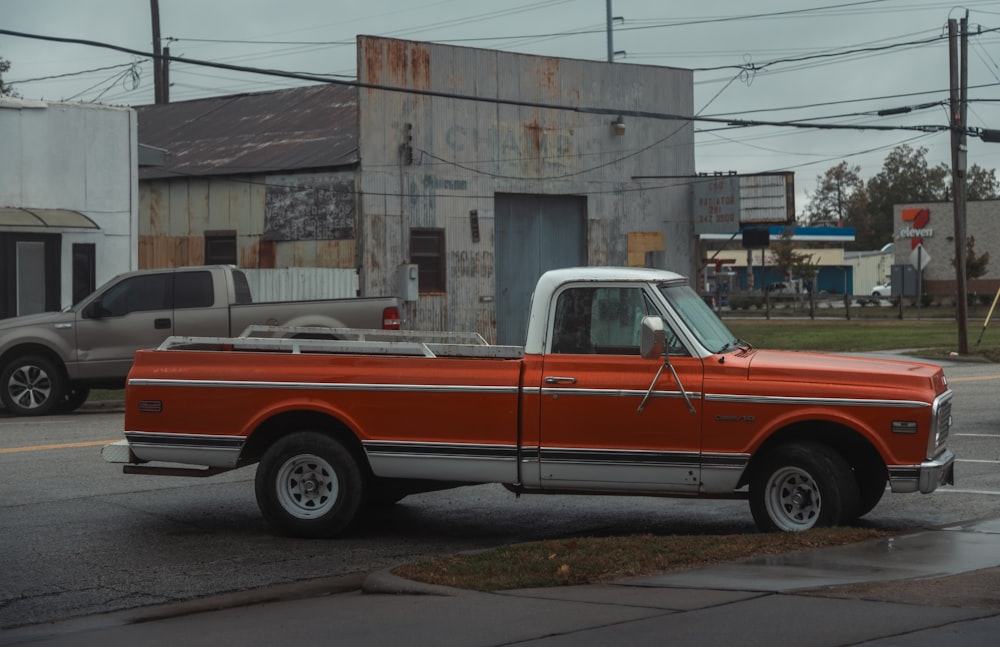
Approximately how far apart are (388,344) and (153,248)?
977 inches

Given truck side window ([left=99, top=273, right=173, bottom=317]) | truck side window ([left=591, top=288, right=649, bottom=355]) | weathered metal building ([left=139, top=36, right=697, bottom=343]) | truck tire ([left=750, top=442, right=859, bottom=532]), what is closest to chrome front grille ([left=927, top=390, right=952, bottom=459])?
truck tire ([left=750, top=442, right=859, bottom=532])

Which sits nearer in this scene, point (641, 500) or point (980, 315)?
point (641, 500)

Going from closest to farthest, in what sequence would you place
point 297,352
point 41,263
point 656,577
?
1. point 656,577
2. point 297,352
3. point 41,263

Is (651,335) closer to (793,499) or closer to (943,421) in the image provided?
(793,499)

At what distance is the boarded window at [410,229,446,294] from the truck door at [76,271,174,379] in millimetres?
11774

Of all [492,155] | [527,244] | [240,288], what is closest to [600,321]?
[240,288]

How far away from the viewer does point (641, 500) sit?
38.9 feet

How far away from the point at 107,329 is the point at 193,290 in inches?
53.3

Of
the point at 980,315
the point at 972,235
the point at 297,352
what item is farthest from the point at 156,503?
the point at 972,235

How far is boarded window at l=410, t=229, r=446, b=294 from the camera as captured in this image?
101 feet

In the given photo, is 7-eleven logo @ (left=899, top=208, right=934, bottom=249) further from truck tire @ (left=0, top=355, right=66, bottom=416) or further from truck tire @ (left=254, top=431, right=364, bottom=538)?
truck tire @ (left=254, top=431, right=364, bottom=538)

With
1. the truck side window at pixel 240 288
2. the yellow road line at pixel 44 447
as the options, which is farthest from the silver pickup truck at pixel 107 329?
the yellow road line at pixel 44 447

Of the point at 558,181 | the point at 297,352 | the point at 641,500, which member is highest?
the point at 558,181

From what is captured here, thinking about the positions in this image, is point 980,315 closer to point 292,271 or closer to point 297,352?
point 292,271
